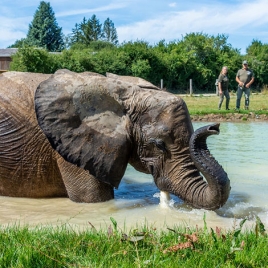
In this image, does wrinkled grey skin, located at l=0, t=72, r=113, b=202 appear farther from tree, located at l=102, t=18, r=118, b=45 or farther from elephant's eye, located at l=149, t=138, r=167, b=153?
tree, located at l=102, t=18, r=118, b=45

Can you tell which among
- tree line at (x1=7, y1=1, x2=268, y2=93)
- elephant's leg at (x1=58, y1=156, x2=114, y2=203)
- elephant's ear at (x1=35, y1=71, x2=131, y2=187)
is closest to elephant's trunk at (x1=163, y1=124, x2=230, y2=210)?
elephant's ear at (x1=35, y1=71, x2=131, y2=187)

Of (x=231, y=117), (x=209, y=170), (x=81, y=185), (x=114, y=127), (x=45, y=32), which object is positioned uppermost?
(x=45, y=32)

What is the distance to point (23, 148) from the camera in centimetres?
604

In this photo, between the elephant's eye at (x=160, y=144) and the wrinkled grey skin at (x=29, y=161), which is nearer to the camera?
the elephant's eye at (x=160, y=144)

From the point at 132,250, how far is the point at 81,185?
2.51m

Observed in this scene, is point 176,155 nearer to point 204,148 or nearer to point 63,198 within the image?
point 204,148

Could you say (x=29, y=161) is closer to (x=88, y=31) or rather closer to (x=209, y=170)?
(x=209, y=170)

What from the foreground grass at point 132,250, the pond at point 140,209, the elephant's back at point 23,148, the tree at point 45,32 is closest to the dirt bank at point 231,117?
the pond at point 140,209

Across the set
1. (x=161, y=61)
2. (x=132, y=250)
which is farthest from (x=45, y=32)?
(x=132, y=250)

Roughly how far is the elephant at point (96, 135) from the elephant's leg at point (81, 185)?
11mm

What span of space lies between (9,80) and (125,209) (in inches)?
83.8

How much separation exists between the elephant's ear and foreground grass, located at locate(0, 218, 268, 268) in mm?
1795

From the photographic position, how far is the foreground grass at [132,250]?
3.26m

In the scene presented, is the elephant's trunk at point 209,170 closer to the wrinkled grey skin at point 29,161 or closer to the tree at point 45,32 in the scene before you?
the wrinkled grey skin at point 29,161
